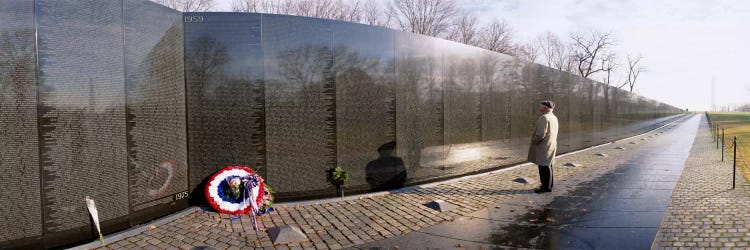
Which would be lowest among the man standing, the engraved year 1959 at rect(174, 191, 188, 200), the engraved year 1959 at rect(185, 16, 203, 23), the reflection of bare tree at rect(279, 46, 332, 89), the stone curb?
the stone curb

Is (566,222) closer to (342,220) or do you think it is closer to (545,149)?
(545,149)

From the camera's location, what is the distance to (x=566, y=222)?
5.52 meters

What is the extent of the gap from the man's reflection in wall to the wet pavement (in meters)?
2.21

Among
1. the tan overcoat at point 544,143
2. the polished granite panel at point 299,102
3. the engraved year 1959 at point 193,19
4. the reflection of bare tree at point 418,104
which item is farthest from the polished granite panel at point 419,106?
the engraved year 1959 at point 193,19

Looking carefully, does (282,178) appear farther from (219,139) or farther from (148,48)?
(148,48)

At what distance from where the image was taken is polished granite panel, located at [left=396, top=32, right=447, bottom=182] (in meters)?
8.18

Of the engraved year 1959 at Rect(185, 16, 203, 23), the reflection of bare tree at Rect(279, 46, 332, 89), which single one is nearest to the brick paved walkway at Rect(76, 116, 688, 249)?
the reflection of bare tree at Rect(279, 46, 332, 89)

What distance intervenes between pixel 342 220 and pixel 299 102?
7.60 ft

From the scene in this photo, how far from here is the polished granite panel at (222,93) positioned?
6414mm

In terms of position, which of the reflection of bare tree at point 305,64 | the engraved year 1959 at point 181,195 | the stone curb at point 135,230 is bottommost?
the stone curb at point 135,230

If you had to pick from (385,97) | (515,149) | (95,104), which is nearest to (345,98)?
(385,97)

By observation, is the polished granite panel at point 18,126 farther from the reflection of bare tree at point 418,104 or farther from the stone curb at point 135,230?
the reflection of bare tree at point 418,104

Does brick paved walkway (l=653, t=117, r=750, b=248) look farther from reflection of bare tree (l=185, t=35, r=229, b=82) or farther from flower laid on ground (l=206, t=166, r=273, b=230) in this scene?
reflection of bare tree (l=185, t=35, r=229, b=82)

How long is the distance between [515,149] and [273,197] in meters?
7.46
